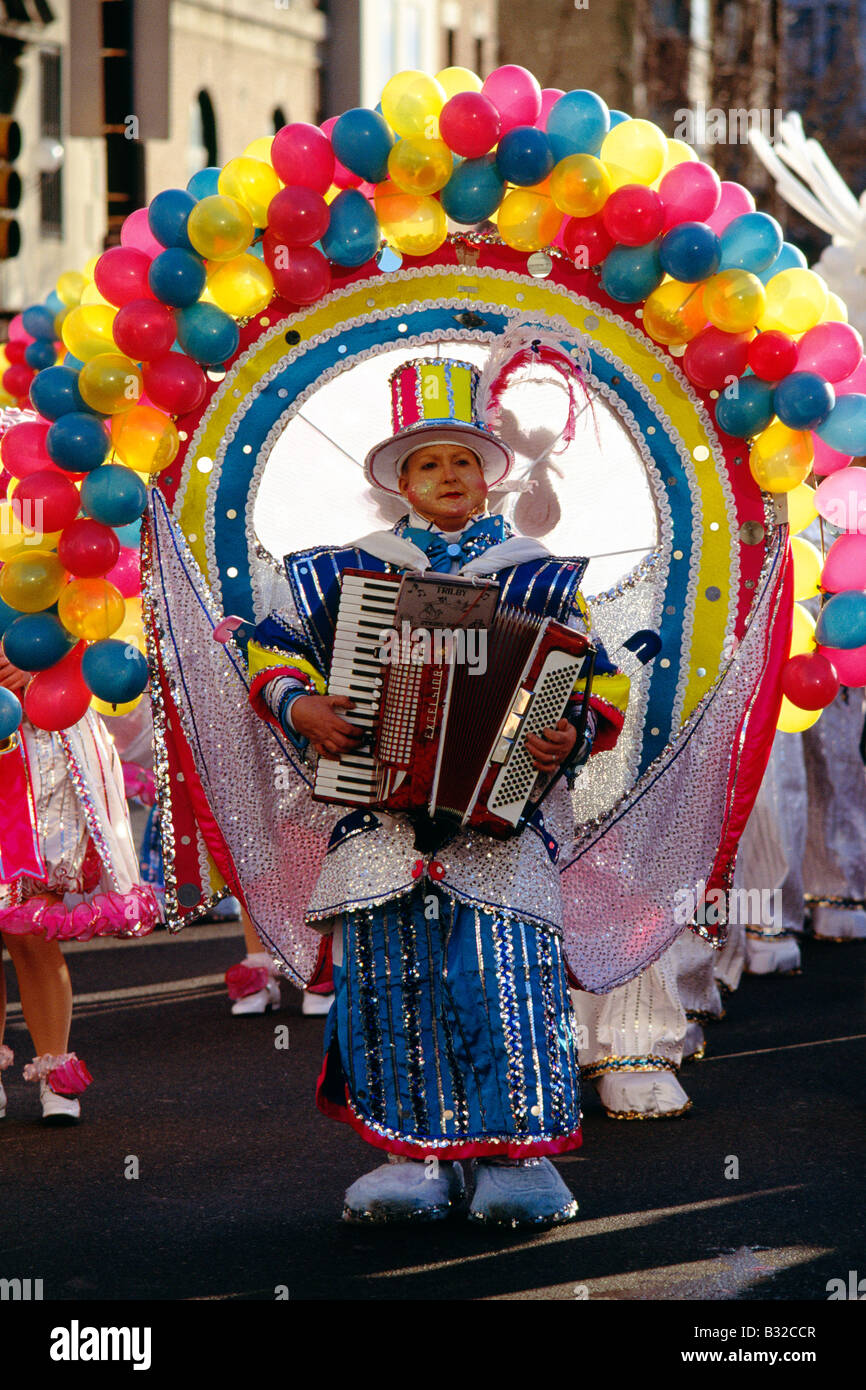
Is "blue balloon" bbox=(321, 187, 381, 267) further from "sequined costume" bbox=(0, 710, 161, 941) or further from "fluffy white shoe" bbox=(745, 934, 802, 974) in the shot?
"fluffy white shoe" bbox=(745, 934, 802, 974)

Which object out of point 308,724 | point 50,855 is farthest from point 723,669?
point 50,855

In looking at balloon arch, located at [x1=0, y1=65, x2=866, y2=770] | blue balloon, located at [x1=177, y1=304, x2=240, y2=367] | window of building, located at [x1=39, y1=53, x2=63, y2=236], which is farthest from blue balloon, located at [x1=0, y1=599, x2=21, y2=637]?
window of building, located at [x1=39, y1=53, x2=63, y2=236]

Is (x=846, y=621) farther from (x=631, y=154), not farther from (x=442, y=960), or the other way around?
(x=442, y=960)

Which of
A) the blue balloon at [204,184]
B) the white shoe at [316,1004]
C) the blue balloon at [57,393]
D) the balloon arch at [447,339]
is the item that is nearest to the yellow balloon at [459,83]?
the balloon arch at [447,339]

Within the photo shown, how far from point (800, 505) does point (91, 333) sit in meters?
1.90

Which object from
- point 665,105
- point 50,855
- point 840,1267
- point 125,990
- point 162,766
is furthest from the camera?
point 665,105

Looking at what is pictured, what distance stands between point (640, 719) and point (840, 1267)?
5.19 feet

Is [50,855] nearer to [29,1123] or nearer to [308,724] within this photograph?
[29,1123]

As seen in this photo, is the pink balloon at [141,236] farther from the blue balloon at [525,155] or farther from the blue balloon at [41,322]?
the blue balloon at [41,322]

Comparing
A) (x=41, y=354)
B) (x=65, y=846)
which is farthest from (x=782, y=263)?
(x=41, y=354)

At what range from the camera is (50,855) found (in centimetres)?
512

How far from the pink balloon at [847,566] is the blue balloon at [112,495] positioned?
1.79 meters

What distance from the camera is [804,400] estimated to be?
4.70 metres

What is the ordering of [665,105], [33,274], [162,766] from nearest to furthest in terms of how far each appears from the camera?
1. [162,766]
2. [33,274]
3. [665,105]
